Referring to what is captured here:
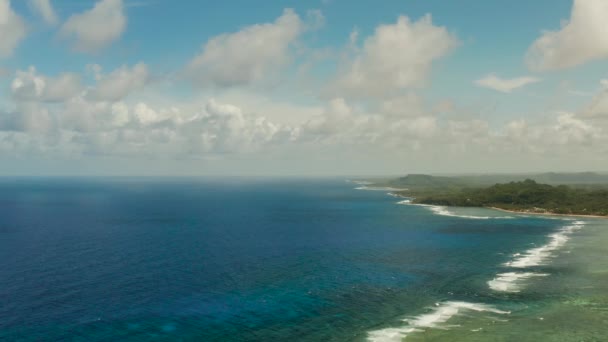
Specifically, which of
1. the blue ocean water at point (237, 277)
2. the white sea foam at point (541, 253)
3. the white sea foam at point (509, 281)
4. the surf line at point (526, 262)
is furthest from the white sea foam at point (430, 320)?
the white sea foam at point (541, 253)

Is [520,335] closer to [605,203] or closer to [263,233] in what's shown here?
[263,233]

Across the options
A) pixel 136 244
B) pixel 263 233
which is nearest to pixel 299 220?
pixel 263 233

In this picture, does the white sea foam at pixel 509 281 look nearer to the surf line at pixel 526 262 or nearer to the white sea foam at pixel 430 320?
the surf line at pixel 526 262

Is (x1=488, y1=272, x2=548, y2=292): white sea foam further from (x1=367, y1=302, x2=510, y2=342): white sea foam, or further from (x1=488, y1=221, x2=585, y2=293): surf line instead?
(x1=367, y1=302, x2=510, y2=342): white sea foam

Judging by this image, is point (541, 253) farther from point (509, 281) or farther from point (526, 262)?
point (509, 281)

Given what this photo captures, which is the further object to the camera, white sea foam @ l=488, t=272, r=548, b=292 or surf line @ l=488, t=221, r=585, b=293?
surf line @ l=488, t=221, r=585, b=293

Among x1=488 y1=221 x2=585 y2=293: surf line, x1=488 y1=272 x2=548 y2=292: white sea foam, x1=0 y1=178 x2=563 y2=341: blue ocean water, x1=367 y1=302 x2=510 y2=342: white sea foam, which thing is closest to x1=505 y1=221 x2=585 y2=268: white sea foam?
x1=488 y1=221 x2=585 y2=293: surf line
